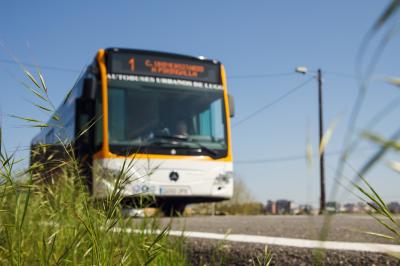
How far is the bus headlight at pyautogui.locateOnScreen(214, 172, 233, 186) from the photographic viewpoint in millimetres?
9789

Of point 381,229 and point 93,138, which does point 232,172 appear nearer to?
point 93,138

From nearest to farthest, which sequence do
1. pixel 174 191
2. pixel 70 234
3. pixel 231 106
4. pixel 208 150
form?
pixel 70 234
pixel 174 191
pixel 208 150
pixel 231 106

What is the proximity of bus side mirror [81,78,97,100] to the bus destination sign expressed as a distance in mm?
465

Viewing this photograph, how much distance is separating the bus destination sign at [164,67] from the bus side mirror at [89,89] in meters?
0.46

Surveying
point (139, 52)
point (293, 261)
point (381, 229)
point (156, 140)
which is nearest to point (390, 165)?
point (293, 261)

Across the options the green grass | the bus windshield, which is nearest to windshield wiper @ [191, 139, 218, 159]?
the bus windshield

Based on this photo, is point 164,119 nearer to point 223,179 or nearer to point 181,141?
point 181,141

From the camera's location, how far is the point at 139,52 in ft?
32.1

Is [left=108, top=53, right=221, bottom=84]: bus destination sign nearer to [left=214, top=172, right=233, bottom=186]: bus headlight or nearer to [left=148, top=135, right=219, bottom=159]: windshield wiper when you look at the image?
[left=148, top=135, right=219, bottom=159]: windshield wiper

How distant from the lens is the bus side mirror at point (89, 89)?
899 cm

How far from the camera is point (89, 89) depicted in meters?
9.04

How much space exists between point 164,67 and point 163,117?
110 cm

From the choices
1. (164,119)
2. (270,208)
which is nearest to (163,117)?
(164,119)

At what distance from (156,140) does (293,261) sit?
634cm
